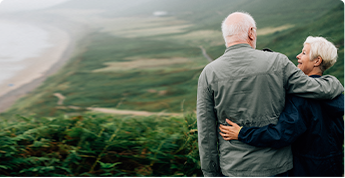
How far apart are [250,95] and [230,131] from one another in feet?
0.76

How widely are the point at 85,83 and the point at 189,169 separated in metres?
5.29

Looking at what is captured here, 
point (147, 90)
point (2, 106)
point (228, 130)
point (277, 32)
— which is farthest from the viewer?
point (277, 32)

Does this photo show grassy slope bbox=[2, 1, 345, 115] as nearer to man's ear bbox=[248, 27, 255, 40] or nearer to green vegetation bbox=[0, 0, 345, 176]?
green vegetation bbox=[0, 0, 345, 176]

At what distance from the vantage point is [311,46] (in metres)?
1.43

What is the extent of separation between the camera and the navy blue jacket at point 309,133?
4.11ft

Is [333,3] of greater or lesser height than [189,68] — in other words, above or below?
above

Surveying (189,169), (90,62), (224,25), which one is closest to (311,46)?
(224,25)

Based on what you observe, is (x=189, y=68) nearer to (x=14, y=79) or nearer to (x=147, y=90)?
(x=147, y=90)

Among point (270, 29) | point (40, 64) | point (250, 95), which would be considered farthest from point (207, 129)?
point (270, 29)

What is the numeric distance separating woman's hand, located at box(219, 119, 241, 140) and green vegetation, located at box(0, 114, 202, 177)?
3.94 ft

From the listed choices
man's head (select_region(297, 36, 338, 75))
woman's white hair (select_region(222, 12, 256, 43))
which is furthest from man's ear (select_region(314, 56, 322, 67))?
woman's white hair (select_region(222, 12, 256, 43))

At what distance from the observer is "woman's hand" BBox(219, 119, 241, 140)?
1.31 meters

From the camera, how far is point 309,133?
1.28 m

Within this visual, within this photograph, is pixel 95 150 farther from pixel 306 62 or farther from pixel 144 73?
pixel 144 73
